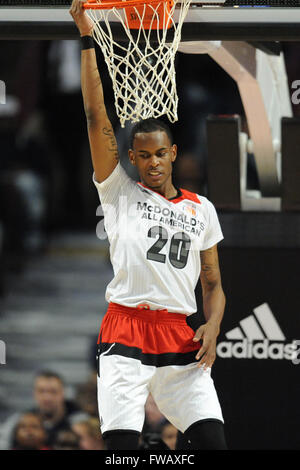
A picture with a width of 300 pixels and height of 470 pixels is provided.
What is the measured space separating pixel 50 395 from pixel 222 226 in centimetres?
223

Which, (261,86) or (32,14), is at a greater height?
(32,14)

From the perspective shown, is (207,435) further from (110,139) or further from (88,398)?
(88,398)

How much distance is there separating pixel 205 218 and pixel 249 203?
138cm

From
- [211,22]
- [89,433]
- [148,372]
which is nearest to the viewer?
[148,372]

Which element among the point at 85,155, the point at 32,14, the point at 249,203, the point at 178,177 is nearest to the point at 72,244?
the point at 85,155

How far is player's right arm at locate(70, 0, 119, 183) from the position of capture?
13.0 ft

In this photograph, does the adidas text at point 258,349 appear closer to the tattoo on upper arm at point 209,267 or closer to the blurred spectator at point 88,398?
the tattoo on upper arm at point 209,267

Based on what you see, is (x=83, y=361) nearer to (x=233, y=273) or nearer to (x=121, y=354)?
(x=233, y=273)

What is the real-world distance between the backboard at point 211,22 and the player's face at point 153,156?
0.58 meters

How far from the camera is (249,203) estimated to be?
5.55 m

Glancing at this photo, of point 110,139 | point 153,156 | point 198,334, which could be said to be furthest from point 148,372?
point 110,139

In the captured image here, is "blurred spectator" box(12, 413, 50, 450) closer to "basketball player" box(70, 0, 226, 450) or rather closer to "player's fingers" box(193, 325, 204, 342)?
"basketball player" box(70, 0, 226, 450)

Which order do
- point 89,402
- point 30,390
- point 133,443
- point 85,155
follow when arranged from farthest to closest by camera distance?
point 85,155
point 30,390
point 89,402
point 133,443

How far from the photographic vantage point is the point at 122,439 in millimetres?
3787
